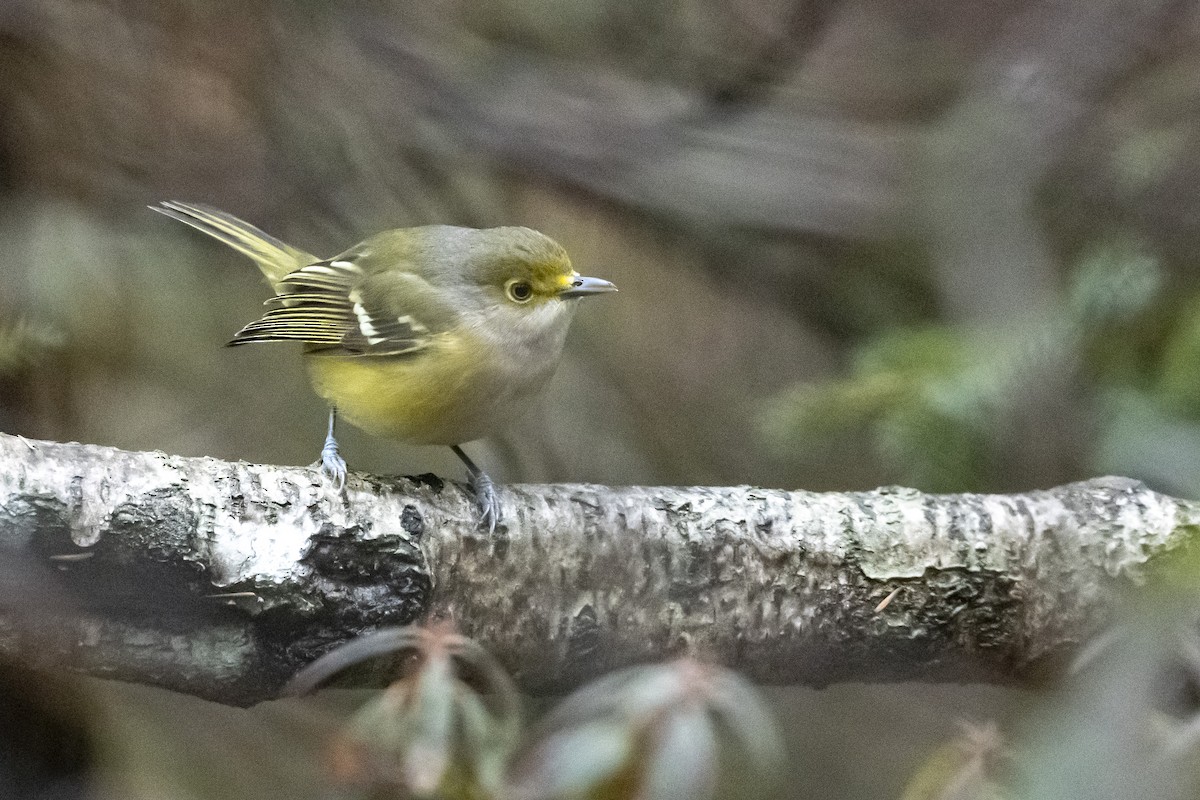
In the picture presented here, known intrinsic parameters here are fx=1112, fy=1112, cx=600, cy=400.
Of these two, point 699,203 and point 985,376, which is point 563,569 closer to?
point 985,376

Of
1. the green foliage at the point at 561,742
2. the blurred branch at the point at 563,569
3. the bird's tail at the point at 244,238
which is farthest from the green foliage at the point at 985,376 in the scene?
the green foliage at the point at 561,742

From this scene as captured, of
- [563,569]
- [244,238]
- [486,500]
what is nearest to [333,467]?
[486,500]

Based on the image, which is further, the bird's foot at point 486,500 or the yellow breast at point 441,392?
the yellow breast at point 441,392

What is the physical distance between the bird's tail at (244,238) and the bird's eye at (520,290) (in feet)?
2.84

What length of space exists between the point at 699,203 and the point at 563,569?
200 cm

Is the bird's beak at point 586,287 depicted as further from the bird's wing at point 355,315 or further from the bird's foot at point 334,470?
the bird's foot at point 334,470

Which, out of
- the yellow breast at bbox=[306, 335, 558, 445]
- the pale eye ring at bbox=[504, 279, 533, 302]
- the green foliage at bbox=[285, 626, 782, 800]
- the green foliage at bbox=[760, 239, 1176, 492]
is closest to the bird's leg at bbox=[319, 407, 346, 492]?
the yellow breast at bbox=[306, 335, 558, 445]

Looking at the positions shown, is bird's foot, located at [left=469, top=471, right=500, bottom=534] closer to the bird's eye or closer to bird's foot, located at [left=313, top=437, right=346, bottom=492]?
bird's foot, located at [left=313, top=437, right=346, bottom=492]

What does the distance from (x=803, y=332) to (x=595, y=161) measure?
1.32 metres

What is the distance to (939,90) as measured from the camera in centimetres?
478

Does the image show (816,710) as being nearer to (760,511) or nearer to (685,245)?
(685,245)

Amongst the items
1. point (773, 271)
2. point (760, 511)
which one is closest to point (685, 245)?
point (773, 271)

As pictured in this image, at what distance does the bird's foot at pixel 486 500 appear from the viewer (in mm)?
2633

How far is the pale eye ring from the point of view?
3.21 meters
